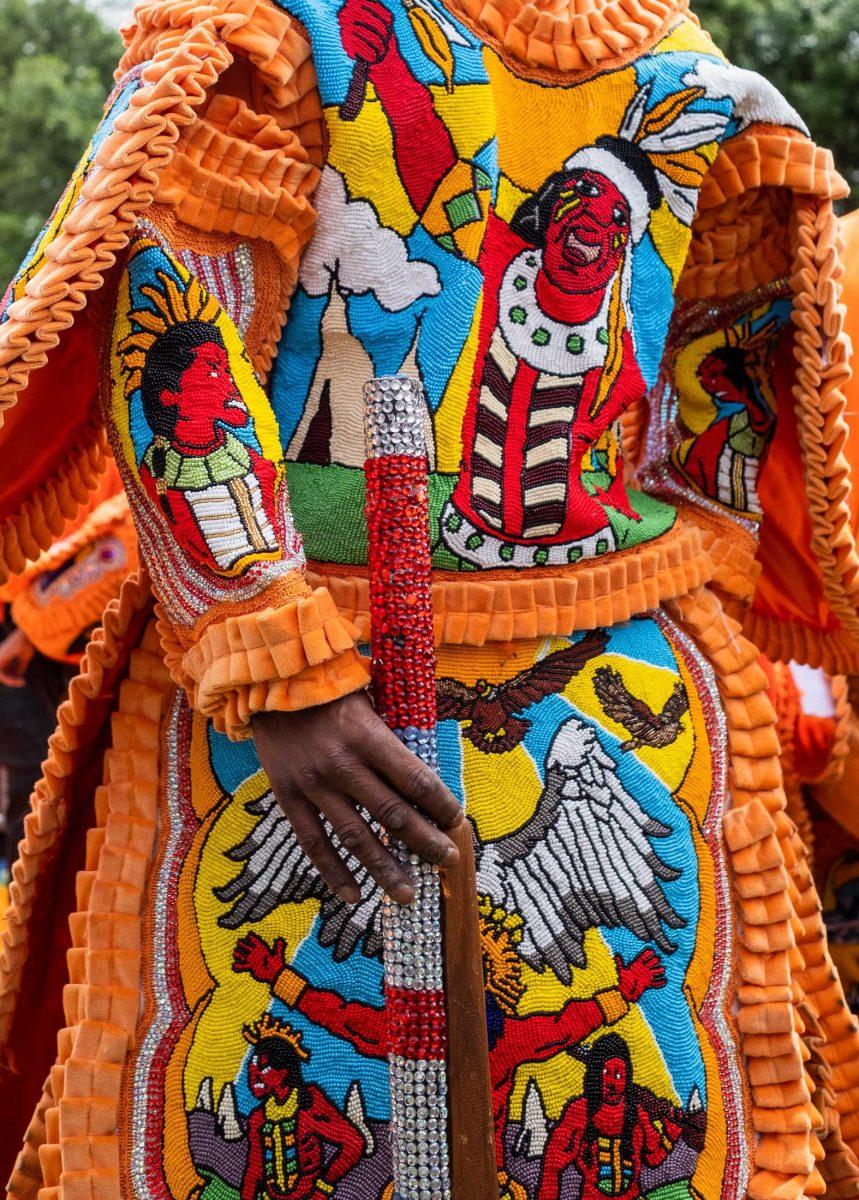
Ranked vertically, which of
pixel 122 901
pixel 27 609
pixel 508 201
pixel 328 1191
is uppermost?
pixel 27 609

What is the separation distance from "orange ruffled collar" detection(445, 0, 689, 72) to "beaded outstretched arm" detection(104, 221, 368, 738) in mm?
364

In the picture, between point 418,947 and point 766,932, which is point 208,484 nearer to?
point 418,947

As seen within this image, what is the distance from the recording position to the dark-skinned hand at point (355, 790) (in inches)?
44.4

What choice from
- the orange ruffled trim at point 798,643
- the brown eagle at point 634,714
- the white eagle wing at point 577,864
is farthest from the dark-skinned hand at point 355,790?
the orange ruffled trim at point 798,643

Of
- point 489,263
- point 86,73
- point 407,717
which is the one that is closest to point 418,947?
point 407,717

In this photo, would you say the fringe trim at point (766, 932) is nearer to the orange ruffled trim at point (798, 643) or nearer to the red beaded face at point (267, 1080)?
the orange ruffled trim at point (798, 643)

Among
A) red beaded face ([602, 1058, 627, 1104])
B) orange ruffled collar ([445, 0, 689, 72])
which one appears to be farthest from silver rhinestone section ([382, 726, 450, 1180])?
orange ruffled collar ([445, 0, 689, 72])

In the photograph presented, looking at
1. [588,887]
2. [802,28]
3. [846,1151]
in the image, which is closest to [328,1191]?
[588,887]

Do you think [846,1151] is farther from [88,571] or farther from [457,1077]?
[88,571]

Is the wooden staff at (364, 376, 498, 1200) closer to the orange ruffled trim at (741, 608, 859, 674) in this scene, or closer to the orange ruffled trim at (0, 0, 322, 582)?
the orange ruffled trim at (0, 0, 322, 582)

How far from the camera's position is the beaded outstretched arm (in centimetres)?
116

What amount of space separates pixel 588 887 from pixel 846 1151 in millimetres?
551

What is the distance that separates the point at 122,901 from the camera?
1360mm

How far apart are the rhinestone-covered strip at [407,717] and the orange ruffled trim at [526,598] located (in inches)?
4.7
